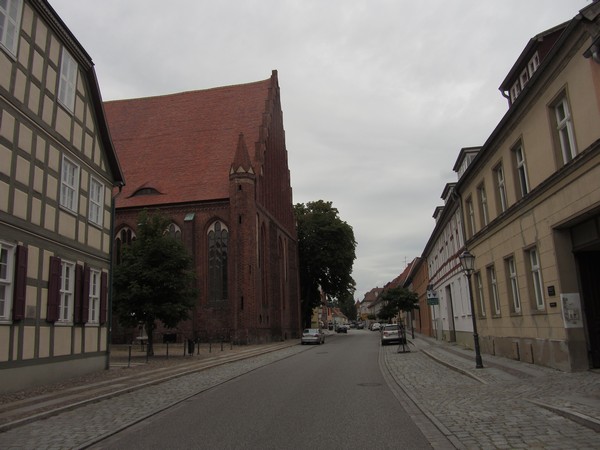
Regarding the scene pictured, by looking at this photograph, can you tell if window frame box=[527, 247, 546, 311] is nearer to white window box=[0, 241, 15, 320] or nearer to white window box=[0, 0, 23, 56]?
white window box=[0, 241, 15, 320]

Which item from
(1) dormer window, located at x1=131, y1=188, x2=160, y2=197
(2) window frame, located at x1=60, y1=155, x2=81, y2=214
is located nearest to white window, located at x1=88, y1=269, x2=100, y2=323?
(2) window frame, located at x1=60, y1=155, x2=81, y2=214

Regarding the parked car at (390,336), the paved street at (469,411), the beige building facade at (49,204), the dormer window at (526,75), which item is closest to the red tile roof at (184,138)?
the parked car at (390,336)

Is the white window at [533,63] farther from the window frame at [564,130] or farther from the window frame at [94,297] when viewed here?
the window frame at [94,297]

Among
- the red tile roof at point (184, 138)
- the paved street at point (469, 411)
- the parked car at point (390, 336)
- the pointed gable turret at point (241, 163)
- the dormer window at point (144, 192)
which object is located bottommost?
the paved street at point (469, 411)

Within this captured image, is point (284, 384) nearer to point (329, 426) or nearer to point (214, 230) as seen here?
point (329, 426)

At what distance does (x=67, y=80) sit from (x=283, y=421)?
12635mm

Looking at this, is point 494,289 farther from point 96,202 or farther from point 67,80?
point 67,80

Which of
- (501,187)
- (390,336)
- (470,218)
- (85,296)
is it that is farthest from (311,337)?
(85,296)

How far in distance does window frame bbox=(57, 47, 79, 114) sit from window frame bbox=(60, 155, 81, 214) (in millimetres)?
1666

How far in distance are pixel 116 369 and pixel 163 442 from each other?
12.7 metres

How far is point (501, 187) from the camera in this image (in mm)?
17797

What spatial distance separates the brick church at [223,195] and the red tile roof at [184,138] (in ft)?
0.34

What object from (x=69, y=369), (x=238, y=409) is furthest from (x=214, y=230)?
(x=238, y=409)

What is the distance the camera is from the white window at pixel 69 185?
15.8 m
